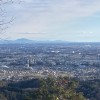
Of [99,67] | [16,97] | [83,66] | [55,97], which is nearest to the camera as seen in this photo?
[55,97]

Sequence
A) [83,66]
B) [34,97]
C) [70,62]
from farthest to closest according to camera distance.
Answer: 1. [70,62]
2. [83,66]
3. [34,97]

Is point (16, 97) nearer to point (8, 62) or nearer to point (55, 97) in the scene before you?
point (55, 97)

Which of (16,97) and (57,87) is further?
(16,97)

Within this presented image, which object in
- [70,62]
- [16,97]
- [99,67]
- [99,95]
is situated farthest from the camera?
[70,62]

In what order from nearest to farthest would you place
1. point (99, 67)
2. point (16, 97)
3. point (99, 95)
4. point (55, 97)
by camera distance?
point (55, 97) < point (99, 95) < point (16, 97) < point (99, 67)

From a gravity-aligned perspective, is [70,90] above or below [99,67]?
above

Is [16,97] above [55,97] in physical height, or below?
below

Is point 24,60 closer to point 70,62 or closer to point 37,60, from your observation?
point 37,60

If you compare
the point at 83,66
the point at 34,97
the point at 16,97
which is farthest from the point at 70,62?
the point at 34,97

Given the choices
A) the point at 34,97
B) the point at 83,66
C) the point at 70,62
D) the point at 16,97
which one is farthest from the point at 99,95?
the point at 70,62
